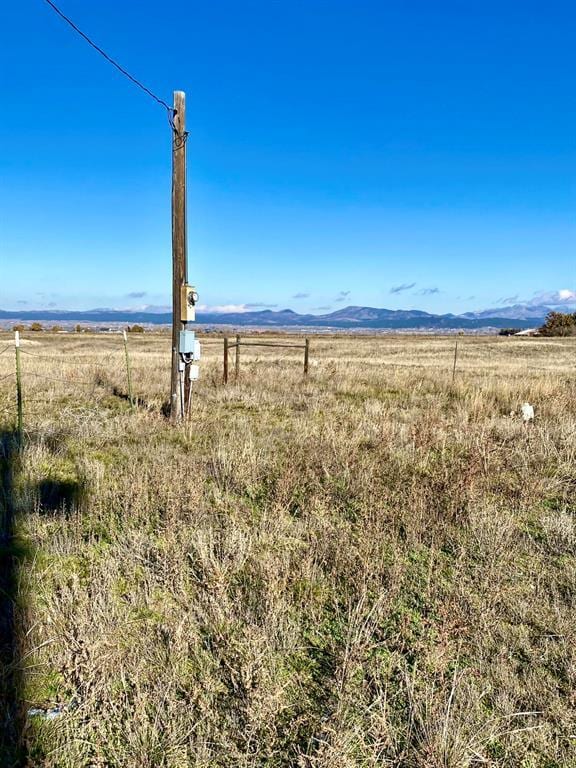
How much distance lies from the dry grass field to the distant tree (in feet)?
203

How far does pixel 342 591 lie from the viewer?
3.53 meters

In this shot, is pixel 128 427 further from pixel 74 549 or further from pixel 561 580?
pixel 561 580

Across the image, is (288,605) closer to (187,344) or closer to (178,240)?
(187,344)

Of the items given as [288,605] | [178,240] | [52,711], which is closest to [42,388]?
[178,240]

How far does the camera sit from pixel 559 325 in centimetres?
6275

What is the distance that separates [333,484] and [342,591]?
206 centimetres

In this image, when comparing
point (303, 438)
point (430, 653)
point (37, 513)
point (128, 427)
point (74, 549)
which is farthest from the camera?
point (128, 427)

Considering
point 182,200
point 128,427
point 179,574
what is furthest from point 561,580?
point 182,200

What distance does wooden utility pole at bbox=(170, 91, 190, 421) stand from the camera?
8391mm

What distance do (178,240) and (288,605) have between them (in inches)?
272

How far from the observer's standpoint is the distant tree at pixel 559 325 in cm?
6078

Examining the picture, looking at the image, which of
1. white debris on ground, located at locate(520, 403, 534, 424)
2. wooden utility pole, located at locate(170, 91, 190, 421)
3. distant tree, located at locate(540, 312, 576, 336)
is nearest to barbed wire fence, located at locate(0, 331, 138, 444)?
wooden utility pole, located at locate(170, 91, 190, 421)

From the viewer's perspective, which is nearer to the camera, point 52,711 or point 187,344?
point 52,711

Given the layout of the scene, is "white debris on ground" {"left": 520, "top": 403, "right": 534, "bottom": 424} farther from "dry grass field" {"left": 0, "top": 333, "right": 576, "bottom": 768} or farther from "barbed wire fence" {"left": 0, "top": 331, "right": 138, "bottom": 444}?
"barbed wire fence" {"left": 0, "top": 331, "right": 138, "bottom": 444}
